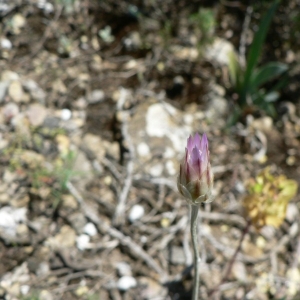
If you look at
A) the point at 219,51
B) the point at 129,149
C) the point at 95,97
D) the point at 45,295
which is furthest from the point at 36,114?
the point at 219,51

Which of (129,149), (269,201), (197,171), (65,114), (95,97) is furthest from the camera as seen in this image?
(95,97)

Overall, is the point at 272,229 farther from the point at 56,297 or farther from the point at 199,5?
the point at 199,5

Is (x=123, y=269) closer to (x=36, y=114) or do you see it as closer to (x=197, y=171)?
(x=36, y=114)

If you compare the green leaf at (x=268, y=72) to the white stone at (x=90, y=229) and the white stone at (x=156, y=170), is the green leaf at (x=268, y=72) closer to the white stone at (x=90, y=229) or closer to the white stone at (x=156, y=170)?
the white stone at (x=156, y=170)

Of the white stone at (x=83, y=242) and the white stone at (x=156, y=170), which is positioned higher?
the white stone at (x=156, y=170)

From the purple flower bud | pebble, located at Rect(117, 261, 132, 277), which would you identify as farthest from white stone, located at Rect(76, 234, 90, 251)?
the purple flower bud

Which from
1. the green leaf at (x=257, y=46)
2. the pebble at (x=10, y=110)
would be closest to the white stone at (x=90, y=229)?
the pebble at (x=10, y=110)
